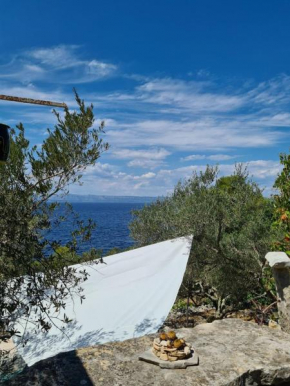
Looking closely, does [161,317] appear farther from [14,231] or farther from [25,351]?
[14,231]

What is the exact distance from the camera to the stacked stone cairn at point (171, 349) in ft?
15.0

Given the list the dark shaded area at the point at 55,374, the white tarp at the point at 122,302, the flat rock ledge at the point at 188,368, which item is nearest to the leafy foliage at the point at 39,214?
→ the dark shaded area at the point at 55,374

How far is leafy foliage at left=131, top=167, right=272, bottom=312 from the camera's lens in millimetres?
8570

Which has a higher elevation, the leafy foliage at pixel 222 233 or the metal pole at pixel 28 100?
the metal pole at pixel 28 100

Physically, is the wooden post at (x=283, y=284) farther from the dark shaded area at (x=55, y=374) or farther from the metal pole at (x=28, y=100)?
the metal pole at (x=28, y=100)

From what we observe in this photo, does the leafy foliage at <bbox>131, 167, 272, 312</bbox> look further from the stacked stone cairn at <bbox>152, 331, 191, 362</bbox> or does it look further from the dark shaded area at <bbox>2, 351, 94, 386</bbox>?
the dark shaded area at <bbox>2, 351, 94, 386</bbox>

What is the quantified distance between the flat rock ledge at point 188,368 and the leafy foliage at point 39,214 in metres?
0.82

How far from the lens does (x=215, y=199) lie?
8.89m

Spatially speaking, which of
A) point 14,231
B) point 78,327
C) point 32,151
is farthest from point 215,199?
point 14,231

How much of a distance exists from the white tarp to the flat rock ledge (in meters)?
1.28

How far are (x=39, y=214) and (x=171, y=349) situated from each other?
2452 mm

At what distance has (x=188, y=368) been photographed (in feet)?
14.7

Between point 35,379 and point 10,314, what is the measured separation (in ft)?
4.42

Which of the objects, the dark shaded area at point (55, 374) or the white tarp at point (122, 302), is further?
the white tarp at point (122, 302)
